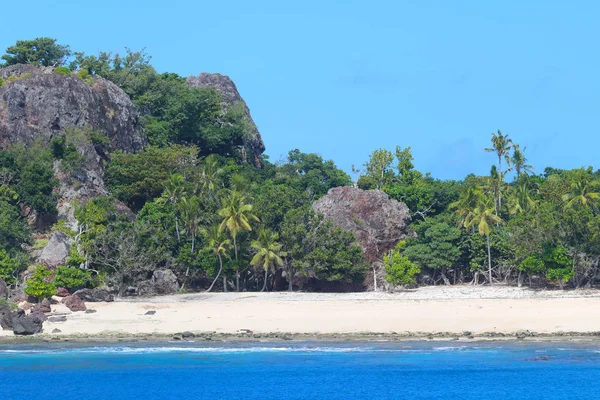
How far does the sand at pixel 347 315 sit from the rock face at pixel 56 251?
655 centimetres

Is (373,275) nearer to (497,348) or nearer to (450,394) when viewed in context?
(497,348)

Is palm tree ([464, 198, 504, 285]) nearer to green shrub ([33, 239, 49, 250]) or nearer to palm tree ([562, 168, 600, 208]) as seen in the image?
Result: palm tree ([562, 168, 600, 208])

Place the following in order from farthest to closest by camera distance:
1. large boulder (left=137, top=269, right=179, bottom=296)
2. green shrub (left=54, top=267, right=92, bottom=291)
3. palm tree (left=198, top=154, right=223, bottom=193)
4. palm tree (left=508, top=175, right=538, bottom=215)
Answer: palm tree (left=198, top=154, right=223, bottom=193)
palm tree (left=508, top=175, right=538, bottom=215)
large boulder (left=137, top=269, right=179, bottom=296)
green shrub (left=54, top=267, right=92, bottom=291)

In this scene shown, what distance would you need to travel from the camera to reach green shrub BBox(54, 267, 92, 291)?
51.5 meters

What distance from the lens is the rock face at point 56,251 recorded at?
55594mm

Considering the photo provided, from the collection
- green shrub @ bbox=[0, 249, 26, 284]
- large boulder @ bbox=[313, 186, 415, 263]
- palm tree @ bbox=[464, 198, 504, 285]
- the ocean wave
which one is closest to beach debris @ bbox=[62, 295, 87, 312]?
green shrub @ bbox=[0, 249, 26, 284]

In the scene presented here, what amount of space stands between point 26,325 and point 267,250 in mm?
17625

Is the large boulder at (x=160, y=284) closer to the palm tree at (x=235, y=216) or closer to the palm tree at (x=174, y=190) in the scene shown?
the palm tree at (x=235, y=216)

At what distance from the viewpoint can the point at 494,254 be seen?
59812 mm

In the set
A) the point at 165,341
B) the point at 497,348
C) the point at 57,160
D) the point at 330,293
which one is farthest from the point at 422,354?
the point at 57,160

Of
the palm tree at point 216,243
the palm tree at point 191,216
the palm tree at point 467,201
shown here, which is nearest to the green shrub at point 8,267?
the palm tree at point 191,216

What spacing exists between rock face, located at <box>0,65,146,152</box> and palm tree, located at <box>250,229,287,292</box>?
81.0 feet

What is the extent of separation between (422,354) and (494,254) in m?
23.6

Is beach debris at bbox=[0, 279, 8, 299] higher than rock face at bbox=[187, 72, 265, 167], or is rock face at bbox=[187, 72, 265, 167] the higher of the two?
rock face at bbox=[187, 72, 265, 167]
